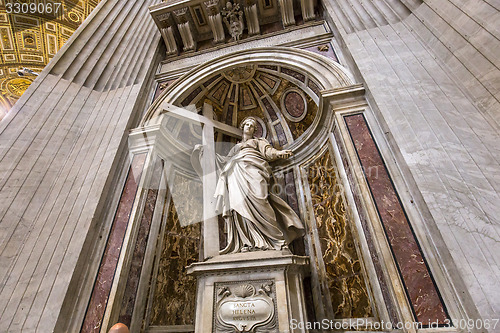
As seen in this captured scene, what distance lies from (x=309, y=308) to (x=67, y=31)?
9.36 metres

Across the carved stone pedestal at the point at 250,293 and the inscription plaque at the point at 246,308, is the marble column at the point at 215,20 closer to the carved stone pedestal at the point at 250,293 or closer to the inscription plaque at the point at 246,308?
the carved stone pedestal at the point at 250,293

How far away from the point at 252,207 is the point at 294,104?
223 cm

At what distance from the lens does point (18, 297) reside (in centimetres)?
234

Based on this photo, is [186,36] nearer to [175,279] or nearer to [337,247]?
[175,279]

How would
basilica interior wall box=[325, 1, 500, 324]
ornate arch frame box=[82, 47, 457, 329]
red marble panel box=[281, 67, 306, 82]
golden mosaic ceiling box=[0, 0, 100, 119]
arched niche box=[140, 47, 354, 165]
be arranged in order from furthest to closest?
golden mosaic ceiling box=[0, 0, 100, 119]
red marble panel box=[281, 67, 306, 82]
arched niche box=[140, 47, 354, 165]
ornate arch frame box=[82, 47, 457, 329]
basilica interior wall box=[325, 1, 500, 324]

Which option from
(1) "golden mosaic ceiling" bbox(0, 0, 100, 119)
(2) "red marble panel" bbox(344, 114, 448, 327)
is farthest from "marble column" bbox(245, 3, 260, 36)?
(1) "golden mosaic ceiling" bbox(0, 0, 100, 119)

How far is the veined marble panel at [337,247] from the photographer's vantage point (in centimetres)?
257

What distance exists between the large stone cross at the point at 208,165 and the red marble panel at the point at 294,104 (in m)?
0.99

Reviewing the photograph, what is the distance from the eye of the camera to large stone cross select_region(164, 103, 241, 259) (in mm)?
3068

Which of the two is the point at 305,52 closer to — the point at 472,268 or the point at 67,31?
the point at 472,268

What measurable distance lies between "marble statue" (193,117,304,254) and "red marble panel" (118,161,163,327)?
83cm

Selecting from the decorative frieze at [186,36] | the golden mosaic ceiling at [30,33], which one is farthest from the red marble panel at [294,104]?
the golden mosaic ceiling at [30,33]

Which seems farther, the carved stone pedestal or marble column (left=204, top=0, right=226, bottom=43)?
marble column (left=204, top=0, right=226, bottom=43)

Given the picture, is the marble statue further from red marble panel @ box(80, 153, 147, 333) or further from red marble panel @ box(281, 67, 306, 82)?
red marble panel @ box(281, 67, 306, 82)
